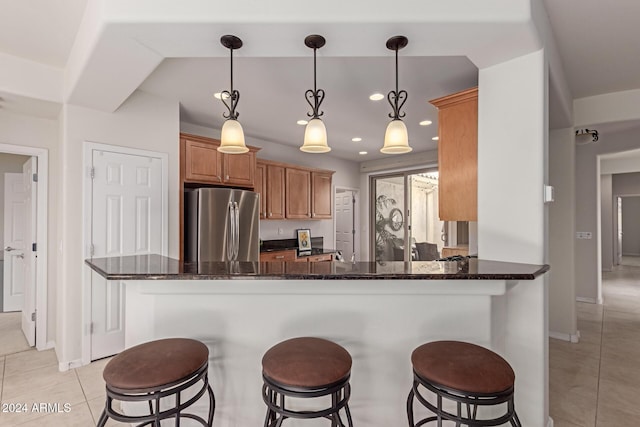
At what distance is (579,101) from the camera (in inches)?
136

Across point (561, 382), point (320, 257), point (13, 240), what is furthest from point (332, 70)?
point (13, 240)

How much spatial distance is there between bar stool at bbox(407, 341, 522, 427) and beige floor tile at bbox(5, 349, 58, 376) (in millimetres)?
3206

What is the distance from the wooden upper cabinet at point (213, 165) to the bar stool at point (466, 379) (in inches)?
123

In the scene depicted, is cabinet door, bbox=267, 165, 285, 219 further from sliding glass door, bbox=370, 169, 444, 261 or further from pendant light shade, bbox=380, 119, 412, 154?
pendant light shade, bbox=380, 119, 412, 154

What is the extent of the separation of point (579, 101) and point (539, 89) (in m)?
2.25

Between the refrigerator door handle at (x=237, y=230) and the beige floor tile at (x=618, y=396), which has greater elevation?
the refrigerator door handle at (x=237, y=230)

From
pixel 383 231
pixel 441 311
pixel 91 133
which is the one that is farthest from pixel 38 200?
pixel 383 231

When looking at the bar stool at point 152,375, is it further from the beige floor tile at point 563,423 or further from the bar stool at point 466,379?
the beige floor tile at point 563,423

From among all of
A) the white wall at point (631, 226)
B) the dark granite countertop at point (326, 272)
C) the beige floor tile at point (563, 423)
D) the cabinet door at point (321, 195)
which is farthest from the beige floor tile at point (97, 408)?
the white wall at point (631, 226)

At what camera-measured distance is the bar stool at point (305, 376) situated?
1280 millimetres

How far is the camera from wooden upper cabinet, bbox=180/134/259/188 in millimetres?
3676

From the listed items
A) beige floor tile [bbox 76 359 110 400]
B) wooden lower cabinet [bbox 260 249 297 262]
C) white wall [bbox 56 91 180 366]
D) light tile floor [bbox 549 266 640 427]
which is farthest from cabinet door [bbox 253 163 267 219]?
light tile floor [bbox 549 266 640 427]

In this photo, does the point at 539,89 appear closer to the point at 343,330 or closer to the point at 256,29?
the point at 256,29

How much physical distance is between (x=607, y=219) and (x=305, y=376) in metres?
9.60
